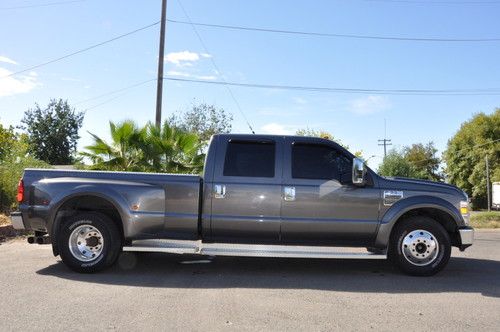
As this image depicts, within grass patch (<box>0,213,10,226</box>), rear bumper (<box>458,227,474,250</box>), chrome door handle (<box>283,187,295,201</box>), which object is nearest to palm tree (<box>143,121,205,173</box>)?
grass patch (<box>0,213,10,226</box>)

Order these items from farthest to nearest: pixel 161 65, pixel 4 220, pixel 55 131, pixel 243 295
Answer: pixel 55 131, pixel 161 65, pixel 4 220, pixel 243 295

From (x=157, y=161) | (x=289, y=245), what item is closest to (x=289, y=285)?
(x=289, y=245)

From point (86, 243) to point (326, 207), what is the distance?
3.51 meters

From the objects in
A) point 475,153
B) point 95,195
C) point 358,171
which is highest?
point 475,153

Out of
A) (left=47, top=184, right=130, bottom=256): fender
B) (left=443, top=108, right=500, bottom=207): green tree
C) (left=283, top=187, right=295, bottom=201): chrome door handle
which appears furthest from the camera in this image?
(left=443, top=108, right=500, bottom=207): green tree

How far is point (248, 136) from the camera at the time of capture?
773cm

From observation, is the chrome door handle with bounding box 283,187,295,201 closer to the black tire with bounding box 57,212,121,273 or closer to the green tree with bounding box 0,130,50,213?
the black tire with bounding box 57,212,121,273

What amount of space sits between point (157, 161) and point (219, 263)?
6072 mm

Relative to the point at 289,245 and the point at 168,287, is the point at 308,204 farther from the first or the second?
the point at 168,287

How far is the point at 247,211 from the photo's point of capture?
24.1 ft

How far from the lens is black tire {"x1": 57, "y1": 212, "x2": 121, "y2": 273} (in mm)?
7238

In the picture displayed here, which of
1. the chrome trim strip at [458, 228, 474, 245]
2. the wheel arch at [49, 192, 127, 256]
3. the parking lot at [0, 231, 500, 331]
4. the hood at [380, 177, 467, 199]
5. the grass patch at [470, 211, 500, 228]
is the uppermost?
A: the hood at [380, 177, 467, 199]

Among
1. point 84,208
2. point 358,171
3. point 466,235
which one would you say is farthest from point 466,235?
point 84,208

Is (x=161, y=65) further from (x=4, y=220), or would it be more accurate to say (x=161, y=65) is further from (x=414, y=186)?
(x=414, y=186)
